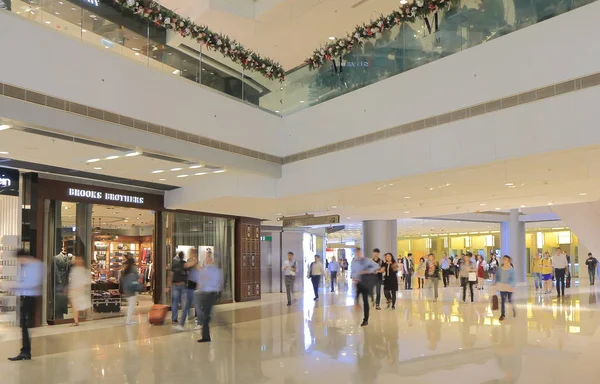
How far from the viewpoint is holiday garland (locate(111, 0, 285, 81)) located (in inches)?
395

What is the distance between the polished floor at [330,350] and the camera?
6.59 m

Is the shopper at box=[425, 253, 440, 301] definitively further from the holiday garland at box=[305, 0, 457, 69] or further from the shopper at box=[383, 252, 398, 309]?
the holiday garland at box=[305, 0, 457, 69]

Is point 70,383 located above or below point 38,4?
below

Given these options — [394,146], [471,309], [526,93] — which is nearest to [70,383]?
[394,146]

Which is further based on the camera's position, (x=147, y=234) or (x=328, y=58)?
(x=147, y=234)

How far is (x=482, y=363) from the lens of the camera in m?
7.18

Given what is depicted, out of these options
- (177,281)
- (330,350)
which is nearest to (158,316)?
(177,281)

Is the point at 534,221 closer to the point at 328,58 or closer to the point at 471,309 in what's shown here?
the point at 471,309

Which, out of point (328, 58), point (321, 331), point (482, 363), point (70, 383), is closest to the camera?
point (70, 383)

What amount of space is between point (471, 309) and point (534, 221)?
728 inches

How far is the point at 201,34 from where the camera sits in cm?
1134

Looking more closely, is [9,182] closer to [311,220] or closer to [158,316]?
[158,316]

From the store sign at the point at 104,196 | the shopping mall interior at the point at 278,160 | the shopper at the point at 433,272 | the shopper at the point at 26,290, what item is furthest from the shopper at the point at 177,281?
the shopper at the point at 433,272

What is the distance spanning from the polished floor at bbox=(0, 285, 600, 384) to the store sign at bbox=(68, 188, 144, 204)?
3193 millimetres
